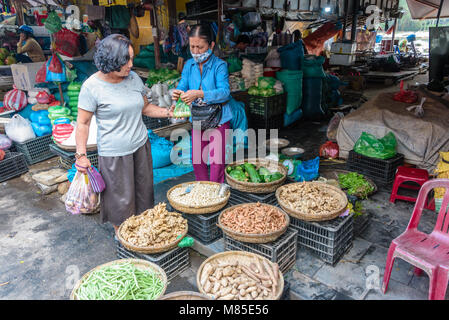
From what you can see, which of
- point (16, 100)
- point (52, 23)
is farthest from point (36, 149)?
point (52, 23)

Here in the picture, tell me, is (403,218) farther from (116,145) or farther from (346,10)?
(346,10)

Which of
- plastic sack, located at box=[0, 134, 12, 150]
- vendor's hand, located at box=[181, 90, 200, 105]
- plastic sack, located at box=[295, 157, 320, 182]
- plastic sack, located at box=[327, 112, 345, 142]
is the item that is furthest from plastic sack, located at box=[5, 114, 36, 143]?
plastic sack, located at box=[327, 112, 345, 142]

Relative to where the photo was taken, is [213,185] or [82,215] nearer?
[213,185]

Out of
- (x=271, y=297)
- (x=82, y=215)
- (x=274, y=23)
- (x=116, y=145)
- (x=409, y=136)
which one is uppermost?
(x=274, y=23)

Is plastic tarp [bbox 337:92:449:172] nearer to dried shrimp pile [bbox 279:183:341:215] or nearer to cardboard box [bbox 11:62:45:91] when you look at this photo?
dried shrimp pile [bbox 279:183:341:215]

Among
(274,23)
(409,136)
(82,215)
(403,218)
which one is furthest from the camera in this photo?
(274,23)

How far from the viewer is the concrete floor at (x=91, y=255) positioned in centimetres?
268

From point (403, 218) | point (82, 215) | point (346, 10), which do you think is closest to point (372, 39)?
point (346, 10)

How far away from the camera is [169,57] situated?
748 cm

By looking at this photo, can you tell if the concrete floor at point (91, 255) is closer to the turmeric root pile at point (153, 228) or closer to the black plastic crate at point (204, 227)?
the black plastic crate at point (204, 227)

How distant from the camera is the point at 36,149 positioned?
5.57m

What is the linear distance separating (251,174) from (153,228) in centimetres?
134

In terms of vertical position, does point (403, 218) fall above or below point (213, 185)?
below
